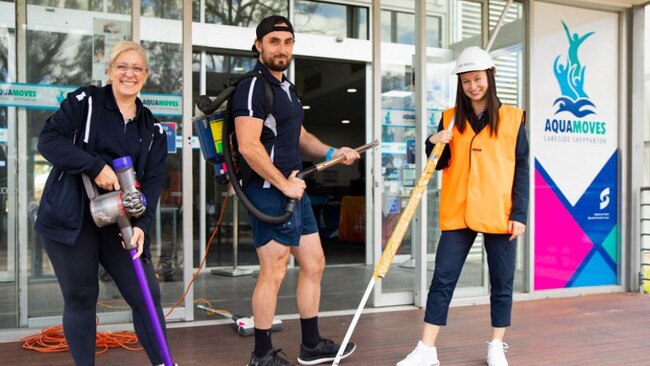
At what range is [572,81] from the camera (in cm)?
545

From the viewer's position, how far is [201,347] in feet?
12.0

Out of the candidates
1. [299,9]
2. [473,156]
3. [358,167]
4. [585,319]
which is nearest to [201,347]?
[473,156]

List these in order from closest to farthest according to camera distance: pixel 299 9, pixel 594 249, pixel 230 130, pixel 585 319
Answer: pixel 230 130, pixel 585 319, pixel 594 249, pixel 299 9

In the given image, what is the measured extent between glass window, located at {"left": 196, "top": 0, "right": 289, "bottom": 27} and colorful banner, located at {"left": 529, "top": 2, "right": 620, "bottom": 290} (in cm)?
356

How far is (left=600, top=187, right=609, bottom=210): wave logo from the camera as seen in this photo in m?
5.64

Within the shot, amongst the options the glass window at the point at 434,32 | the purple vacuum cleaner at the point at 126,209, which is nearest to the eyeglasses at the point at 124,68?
the purple vacuum cleaner at the point at 126,209

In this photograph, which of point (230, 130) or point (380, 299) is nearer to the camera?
point (230, 130)

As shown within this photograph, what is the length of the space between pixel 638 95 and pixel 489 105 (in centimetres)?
334

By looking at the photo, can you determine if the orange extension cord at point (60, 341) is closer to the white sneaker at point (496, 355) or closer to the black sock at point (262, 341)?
the black sock at point (262, 341)

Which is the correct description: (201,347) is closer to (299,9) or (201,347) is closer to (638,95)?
(638,95)

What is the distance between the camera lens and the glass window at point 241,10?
24.0 ft

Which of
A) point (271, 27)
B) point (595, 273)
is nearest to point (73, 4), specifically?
point (271, 27)

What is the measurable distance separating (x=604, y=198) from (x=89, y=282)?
4843mm

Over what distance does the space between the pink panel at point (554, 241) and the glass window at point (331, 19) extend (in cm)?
367
